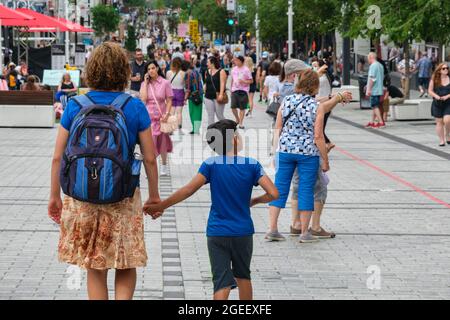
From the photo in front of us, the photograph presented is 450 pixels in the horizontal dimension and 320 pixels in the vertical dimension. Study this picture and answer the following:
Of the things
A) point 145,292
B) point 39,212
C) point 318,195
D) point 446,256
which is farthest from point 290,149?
point 39,212

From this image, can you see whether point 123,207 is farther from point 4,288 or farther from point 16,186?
point 16,186

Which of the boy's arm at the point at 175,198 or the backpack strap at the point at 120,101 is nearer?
the backpack strap at the point at 120,101

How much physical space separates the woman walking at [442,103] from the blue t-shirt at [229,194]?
14.5 metres

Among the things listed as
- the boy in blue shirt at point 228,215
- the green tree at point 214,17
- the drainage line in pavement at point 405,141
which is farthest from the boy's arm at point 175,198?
the green tree at point 214,17

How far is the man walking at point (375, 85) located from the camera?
2595cm

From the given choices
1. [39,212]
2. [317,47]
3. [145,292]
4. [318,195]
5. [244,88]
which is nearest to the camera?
[145,292]

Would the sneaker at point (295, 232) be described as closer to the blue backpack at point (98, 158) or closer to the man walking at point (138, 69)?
the blue backpack at point (98, 158)

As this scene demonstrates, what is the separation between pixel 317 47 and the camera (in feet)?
249

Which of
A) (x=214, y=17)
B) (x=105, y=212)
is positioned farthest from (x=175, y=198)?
(x=214, y=17)

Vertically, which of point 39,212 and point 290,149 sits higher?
point 290,149

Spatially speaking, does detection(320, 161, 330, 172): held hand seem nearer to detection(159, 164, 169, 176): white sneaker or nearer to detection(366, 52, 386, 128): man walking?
detection(159, 164, 169, 176): white sneaker

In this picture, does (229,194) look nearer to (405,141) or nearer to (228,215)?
(228,215)

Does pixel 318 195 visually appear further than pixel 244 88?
No

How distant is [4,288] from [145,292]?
40.1 inches
